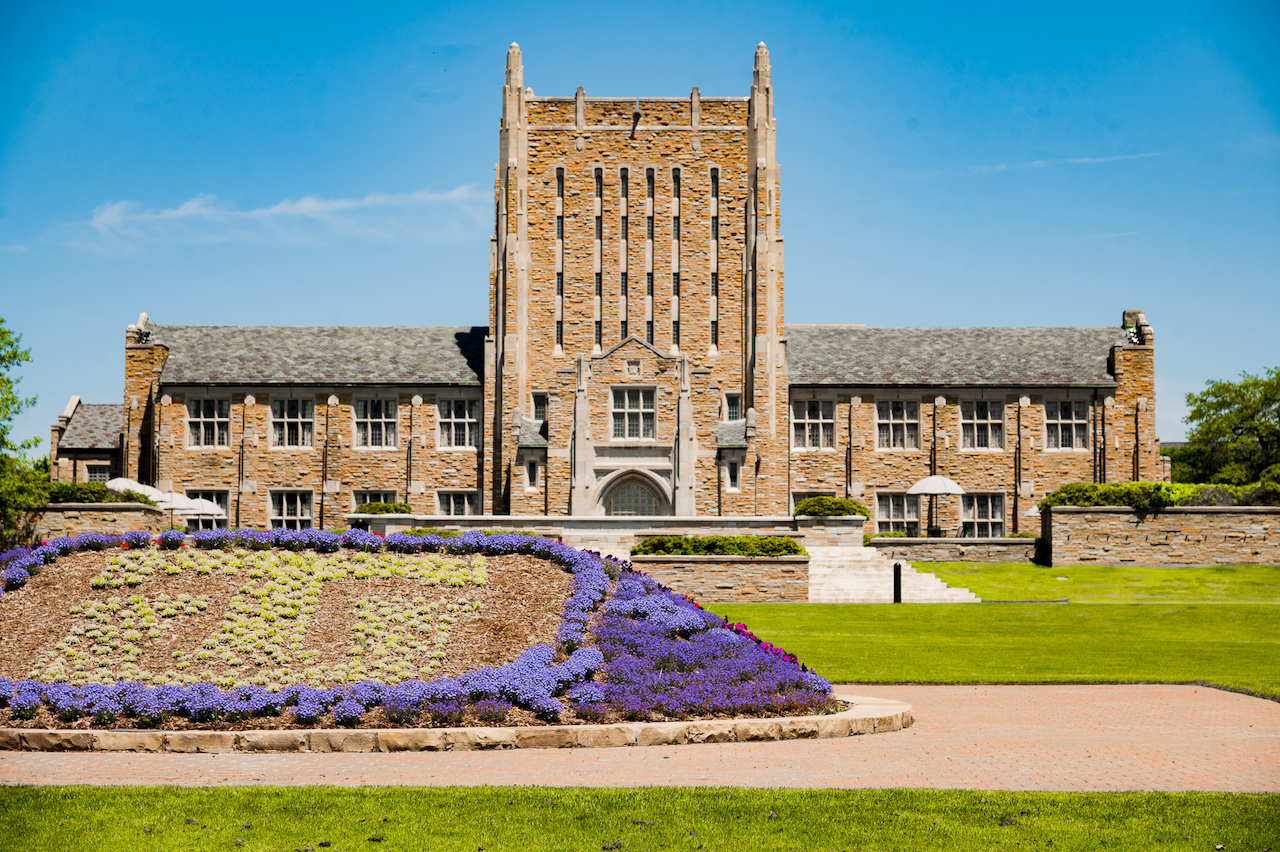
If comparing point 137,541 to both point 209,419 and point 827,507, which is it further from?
point 209,419

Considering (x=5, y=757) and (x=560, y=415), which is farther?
(x=560, y=415)

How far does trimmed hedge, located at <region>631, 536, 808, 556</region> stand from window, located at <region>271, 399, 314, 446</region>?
21.3 m

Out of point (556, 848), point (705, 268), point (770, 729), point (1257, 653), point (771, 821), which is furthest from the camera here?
point (705, 268)

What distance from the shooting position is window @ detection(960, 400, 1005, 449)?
48656 mm

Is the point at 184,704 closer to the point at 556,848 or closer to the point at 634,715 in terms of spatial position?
the point at 634,715

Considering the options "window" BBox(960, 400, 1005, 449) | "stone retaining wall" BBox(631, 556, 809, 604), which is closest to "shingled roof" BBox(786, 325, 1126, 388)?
"window" BBox(960, 400, 1005, 449)

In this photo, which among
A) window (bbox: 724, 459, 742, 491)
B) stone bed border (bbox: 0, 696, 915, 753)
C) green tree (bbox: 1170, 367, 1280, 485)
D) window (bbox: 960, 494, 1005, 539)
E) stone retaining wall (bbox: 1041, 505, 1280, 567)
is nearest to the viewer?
stone bed border (bbox: 0, 696, 915, 753)

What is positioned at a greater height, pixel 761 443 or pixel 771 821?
pixel 761 443

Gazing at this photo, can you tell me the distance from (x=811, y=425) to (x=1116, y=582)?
16.2 m

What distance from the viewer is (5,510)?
39438 mm

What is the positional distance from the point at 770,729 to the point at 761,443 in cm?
3170

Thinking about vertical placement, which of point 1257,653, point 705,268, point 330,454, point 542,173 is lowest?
point 1257,653

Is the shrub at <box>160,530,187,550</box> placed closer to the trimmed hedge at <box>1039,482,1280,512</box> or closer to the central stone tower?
the central stone tower

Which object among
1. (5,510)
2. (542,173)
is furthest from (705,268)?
(5,510)
